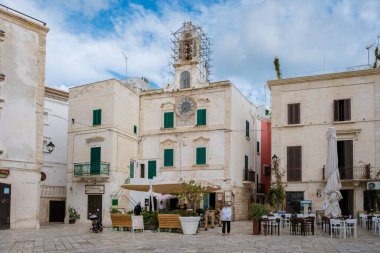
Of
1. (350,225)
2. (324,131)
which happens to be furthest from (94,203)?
(350,225)

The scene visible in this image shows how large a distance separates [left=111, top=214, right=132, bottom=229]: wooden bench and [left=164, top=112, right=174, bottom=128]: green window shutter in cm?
1123

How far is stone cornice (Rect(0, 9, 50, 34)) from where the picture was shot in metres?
21.8

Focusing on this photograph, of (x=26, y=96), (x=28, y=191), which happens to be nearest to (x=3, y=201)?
(x=28, y=191)

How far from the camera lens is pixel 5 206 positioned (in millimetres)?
20922

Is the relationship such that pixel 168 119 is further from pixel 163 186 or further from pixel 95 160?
pixel 163 186

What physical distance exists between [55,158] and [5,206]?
12116mm

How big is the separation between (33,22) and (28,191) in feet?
26.8

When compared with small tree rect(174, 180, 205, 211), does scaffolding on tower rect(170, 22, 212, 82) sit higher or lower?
higher

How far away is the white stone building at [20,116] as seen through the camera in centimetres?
2139

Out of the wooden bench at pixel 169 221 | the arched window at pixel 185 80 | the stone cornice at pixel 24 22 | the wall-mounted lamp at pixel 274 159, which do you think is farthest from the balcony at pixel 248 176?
the stone cornice at pixel 24 22

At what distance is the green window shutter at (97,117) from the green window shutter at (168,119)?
4.31m

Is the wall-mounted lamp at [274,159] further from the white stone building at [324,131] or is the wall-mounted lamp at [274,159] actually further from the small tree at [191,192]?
the small tree at [191,192]

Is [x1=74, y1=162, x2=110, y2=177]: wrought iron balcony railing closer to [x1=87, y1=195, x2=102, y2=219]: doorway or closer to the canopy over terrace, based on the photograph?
[x1=87, y1=195, x2=102, y2=219]: doorway

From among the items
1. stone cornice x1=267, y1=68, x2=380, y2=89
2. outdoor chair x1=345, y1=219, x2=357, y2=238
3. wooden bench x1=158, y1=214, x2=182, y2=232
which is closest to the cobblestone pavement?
outdoor chair x1=345, y1=219, x2=357, y2=238
